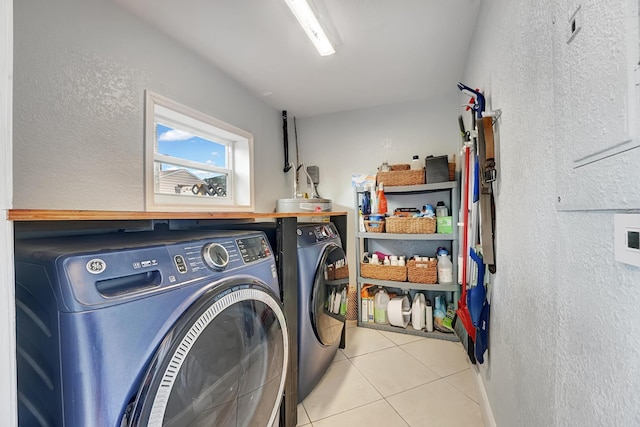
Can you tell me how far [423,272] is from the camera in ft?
7.35

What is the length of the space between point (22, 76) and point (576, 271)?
6.63 feet

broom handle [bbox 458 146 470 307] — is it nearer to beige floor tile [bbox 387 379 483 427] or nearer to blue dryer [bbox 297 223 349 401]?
beige floor tile [bbox 387 379 483 427]

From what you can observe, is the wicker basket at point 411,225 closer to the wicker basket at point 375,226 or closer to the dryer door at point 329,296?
the wicker basket at point 375,226

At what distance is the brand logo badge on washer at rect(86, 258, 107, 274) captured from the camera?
1.77ft

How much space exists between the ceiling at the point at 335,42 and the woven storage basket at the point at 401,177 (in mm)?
808

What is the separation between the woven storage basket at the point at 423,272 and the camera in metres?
2.22

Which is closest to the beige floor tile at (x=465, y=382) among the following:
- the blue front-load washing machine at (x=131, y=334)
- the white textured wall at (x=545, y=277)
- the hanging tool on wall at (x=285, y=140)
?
the white textured wall at (x=545, y=277)

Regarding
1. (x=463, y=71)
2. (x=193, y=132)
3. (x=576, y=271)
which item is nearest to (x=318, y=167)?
(x=193, y=132)

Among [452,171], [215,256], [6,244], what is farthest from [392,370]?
[6,244]

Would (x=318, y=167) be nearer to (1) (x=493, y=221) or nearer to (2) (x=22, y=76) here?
(1) (x=493, y=221)

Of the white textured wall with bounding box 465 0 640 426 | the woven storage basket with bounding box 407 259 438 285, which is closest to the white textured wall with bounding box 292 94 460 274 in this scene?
the woven storage basket with bounding box 407 259 438 285

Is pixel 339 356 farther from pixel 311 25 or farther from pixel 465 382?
pixel 311 25

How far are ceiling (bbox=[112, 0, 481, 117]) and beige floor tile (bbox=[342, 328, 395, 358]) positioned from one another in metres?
2.27

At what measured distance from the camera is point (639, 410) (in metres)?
0.38
